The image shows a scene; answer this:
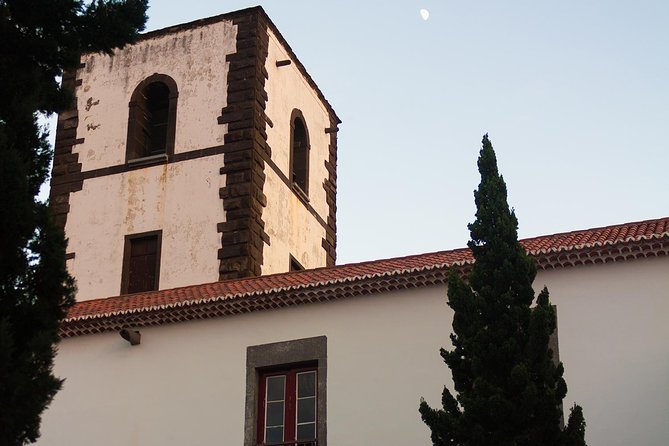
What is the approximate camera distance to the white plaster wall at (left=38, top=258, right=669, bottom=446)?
589 inches

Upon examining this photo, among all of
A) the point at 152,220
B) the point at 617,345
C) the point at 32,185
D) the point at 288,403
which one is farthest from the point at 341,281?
the point at 152,220

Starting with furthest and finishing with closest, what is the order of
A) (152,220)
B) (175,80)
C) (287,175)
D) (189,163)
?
(287,175) < (175,80) < (189,163) < (152,220)

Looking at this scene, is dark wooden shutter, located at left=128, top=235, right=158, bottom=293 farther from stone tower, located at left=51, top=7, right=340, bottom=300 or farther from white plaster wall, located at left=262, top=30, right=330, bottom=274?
white plaster wall, located at left=262, top=30, right=330, bottom=274

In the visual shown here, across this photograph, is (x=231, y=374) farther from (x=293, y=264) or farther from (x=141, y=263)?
(x=293, y=264)

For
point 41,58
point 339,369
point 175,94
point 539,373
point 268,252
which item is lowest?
point 539,373

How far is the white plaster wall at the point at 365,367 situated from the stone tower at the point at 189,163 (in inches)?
200

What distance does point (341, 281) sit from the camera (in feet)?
54.8

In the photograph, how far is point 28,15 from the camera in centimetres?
1190

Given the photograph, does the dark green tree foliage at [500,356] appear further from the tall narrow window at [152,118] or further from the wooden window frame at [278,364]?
the tall narrow window at [152,118]

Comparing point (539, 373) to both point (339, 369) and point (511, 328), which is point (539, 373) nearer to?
point (511, 328)

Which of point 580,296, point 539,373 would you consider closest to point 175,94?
point 580,296

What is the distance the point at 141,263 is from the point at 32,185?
1298 cm

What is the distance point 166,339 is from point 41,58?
674 cm

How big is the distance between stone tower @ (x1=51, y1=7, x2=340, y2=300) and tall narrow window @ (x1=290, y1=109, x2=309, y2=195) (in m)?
0.03
